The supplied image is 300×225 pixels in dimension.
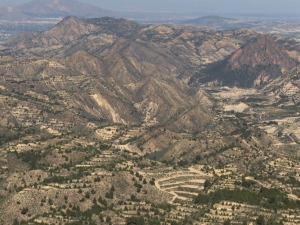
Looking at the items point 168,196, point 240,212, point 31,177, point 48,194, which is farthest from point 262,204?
point 31,177

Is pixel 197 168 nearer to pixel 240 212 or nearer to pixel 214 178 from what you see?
pixel 214 178

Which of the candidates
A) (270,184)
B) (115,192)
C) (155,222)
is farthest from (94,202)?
(270,184)

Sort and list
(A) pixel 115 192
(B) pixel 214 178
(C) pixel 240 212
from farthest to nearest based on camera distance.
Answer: (B) pixel 214 178
(A) pixel 115 192
(C) pixel 240 212

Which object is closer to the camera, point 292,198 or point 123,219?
point 123,219

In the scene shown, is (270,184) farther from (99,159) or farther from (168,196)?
(99,159)

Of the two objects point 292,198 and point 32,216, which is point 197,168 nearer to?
point 292,198

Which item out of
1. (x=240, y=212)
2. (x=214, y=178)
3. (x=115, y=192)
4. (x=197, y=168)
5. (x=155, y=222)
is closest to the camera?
(x=155, y=222)

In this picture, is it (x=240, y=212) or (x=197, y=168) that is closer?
(x=240, y=212)

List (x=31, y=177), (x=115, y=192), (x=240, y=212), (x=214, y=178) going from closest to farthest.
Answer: (x=240, y=212) < (x=115, y=192) < (x=31, y=177) < (x=214, y=178)
